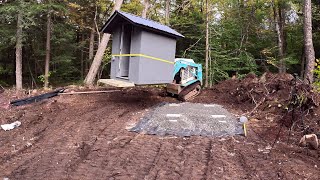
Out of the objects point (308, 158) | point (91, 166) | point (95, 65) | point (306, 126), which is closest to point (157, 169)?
point (91, 166)

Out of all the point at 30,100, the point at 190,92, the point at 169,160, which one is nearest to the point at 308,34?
the point at 190,92

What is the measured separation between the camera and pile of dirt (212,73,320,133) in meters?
6.82

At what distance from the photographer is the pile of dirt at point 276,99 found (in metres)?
6.82

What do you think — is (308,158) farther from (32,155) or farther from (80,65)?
(80,65)

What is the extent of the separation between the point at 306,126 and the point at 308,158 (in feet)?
5.67

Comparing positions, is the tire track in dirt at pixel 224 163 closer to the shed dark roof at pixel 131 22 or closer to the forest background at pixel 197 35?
the shed dark roof at pixel 131 22

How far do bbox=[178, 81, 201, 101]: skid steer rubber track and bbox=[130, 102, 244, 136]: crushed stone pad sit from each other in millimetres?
2540

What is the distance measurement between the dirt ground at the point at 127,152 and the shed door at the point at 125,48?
5.84 feet

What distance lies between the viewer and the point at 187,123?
22.8ft


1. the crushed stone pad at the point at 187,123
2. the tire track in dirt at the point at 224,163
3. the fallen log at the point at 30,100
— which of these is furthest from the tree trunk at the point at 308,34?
the fallen log at the point at 30,100

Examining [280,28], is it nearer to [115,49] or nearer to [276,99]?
[276,99]

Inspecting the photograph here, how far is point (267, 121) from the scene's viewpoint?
741 centimetres

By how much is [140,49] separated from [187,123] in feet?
8.41

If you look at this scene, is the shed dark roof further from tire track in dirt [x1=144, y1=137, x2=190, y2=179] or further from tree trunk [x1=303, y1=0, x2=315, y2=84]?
tree trunk [x1=303, y1=0, x2=315, y2=84]
